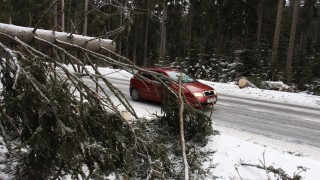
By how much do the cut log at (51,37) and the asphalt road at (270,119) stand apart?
193 inches

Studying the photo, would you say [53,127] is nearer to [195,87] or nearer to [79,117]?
[79,117]

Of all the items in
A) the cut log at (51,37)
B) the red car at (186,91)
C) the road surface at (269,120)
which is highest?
the cut log at (51,37)

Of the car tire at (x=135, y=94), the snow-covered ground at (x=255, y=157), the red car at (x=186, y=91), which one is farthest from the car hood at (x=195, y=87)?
the snow-covered ground at (x=255, y=157)

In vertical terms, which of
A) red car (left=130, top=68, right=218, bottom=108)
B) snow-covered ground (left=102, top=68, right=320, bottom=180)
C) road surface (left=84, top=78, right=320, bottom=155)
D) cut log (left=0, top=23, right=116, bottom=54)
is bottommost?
road surface (left=84, top=78, right=320, bottom=155)

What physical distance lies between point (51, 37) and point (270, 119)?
25.4 ft

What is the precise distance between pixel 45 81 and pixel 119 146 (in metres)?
1.11

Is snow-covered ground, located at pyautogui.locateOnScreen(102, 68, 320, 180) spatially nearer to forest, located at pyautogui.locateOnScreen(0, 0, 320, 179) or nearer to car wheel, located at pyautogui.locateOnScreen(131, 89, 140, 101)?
forest, located at pyautogui.locateOnScreen(0, 0, 320, 179)

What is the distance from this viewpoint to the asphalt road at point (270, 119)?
27.0 ft

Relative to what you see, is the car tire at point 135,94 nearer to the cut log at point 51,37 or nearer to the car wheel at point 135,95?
the car wheel at point 135,95

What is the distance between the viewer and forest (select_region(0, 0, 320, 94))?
2194 cm

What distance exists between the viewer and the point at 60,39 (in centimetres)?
477

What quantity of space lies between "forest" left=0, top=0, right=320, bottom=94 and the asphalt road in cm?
657

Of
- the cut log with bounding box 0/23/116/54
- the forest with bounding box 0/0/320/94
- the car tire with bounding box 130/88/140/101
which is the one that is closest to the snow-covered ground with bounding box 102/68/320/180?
the cut log with bounding box 0/23/116/54

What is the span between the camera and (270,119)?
10062 mm
